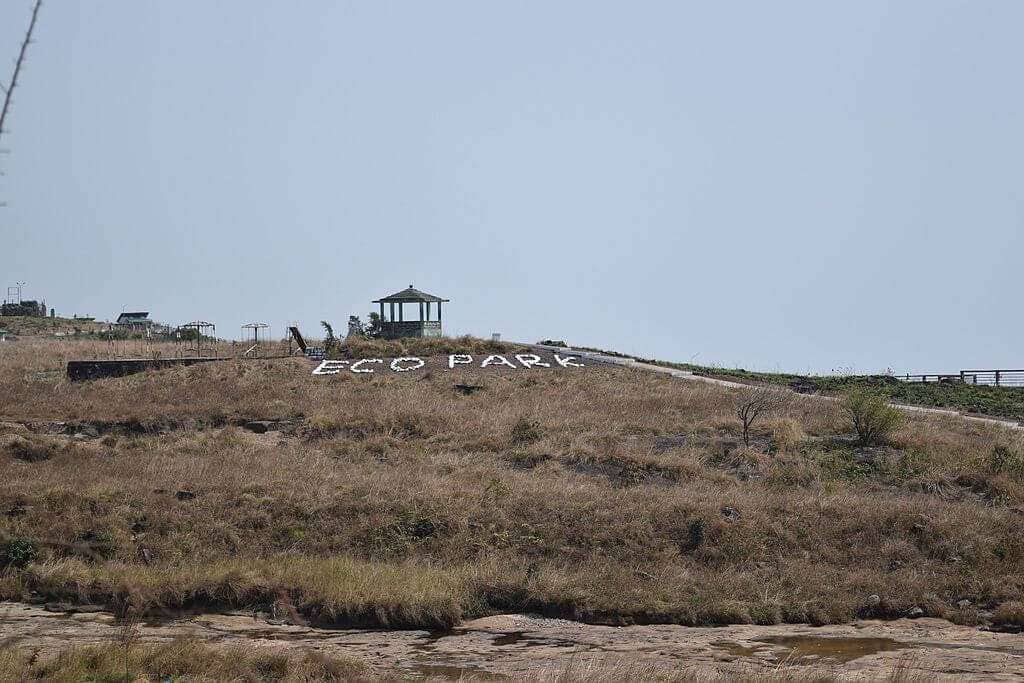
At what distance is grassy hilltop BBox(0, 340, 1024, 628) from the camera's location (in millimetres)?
17250

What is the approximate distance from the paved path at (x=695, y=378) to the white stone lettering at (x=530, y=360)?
212 centimetres

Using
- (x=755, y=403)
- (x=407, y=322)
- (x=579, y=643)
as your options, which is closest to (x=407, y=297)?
(x=407, y=322)

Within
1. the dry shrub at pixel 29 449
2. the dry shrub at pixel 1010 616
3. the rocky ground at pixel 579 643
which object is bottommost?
the rocky ground at pixel 579 643

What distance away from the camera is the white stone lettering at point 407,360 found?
130 feet

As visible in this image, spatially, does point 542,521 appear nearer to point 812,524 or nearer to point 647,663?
point 812,524

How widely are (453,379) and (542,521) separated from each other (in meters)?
16.9

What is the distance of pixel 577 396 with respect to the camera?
33.9 meters

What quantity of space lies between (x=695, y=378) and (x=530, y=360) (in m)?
6.62

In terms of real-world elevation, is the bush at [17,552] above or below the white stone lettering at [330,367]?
below

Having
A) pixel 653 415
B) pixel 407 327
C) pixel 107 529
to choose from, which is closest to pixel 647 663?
pixel 107 529

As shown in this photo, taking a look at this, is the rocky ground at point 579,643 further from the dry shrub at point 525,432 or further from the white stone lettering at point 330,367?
the white stone lettering at point 330,367

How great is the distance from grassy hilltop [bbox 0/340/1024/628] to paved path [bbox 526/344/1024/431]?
6.56ft

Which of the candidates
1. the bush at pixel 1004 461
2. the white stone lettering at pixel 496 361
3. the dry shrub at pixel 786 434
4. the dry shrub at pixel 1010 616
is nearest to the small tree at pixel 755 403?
the dry shrub at pixel 786 434

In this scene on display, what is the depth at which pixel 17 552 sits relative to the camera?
18.2 metres
